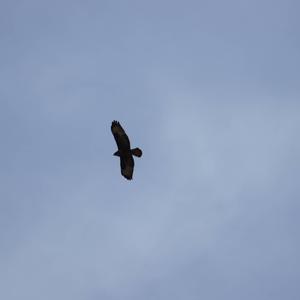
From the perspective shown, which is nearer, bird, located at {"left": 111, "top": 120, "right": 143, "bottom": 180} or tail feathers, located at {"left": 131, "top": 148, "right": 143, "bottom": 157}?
bird, located at {"left": 111, "top": 120, "right": 143, "bottom": 180}

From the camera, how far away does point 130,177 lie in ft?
213

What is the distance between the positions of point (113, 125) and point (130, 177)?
12.8ft

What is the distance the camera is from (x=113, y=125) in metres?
63.3

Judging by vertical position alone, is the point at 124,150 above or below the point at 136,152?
above

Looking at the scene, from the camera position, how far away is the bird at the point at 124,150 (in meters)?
63.3

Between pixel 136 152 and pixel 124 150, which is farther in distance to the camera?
pixel 124 150

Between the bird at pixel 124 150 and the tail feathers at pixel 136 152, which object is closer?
the bird at pixel 124 150

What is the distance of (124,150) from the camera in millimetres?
63906

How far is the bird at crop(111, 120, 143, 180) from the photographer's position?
6334cm

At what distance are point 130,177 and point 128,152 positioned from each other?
1.89 m
